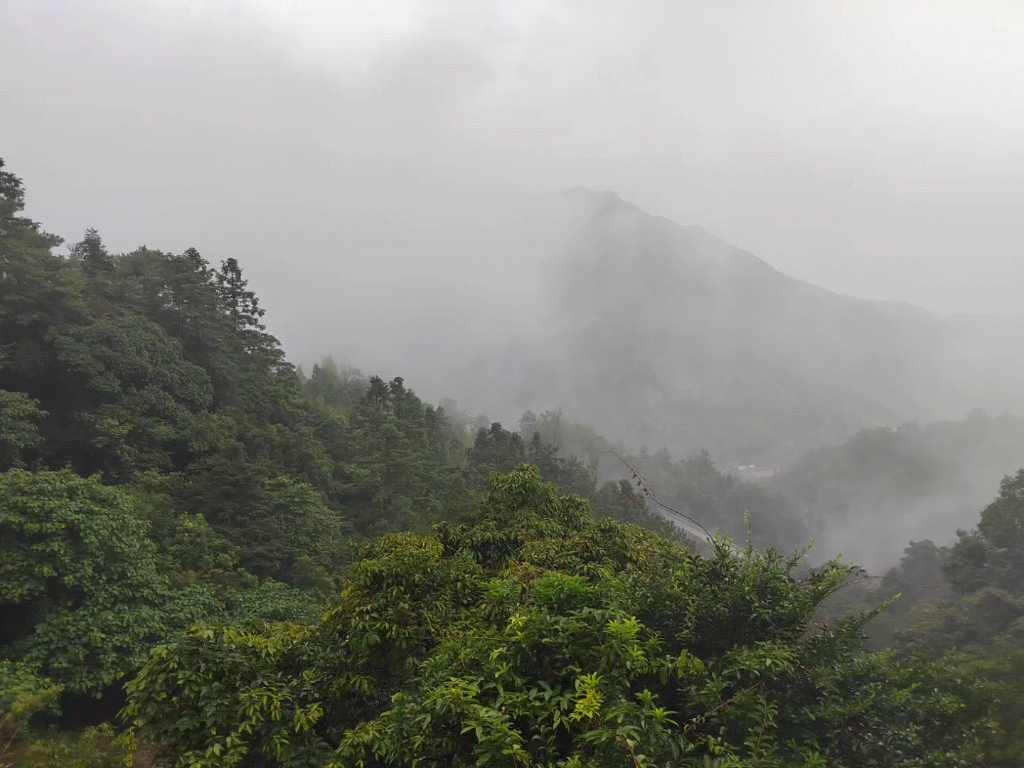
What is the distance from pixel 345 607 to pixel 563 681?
8.11 ft

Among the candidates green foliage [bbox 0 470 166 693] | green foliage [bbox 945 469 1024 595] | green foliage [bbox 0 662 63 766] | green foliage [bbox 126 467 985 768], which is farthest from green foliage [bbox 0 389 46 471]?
green foliage [bbox 945 469 1024 595]

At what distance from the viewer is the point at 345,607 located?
18.7ft

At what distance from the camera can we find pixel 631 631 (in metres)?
3.98

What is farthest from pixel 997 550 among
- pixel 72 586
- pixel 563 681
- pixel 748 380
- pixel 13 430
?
pixel 748 380

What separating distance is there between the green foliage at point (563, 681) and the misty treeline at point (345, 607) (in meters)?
0.02

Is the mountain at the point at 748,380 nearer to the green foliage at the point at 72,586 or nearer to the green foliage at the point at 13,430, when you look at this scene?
the green foliage at the point at 13,430

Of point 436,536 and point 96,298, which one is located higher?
point 96,298

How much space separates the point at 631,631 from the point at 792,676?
4.60 ft

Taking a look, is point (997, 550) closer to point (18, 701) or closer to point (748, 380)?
point (18, 701)

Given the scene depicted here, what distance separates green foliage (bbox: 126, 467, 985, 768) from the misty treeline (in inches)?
0.9

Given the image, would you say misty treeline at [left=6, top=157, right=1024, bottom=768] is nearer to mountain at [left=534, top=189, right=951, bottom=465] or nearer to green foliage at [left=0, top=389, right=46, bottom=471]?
green foliage at [left=0, top=389, right=46, bottom=471]

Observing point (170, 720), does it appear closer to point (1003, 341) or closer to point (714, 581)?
point (714, 581)

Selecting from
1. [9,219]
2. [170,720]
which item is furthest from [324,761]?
[9,219]

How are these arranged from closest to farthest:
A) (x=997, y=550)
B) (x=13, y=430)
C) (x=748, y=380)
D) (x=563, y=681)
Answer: (x=563, y=681), (x=13, y=430), (x=997, y=550), (x=748, y=380)
